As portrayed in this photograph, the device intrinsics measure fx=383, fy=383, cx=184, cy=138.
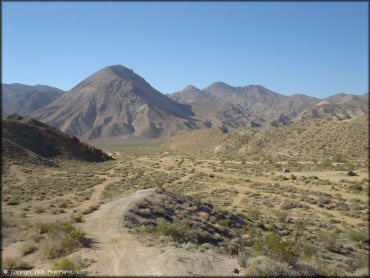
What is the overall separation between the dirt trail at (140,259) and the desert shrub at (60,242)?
638 mm

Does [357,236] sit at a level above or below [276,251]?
below

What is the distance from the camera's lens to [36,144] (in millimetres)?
63312

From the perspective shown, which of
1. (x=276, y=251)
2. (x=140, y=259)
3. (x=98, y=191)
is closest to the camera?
(x=140, y=259)

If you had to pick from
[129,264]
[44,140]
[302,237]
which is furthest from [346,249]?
[44,140]

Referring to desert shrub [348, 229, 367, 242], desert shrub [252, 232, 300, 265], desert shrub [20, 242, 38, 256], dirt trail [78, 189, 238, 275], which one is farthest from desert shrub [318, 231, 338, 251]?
desert shrub [20, 242, 38, 256]

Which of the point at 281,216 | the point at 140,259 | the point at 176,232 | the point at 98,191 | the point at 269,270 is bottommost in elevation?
the point at 98,191

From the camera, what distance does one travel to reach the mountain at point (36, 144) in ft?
178

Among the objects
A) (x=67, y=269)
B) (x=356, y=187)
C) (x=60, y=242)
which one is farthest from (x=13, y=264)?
(x=356, y=187)

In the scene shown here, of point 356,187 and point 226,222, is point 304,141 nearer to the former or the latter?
point 356,187

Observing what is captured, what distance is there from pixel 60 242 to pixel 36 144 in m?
51.7

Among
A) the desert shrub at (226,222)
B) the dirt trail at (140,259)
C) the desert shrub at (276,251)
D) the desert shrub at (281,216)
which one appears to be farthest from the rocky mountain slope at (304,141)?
the dirt trail at (140,259)

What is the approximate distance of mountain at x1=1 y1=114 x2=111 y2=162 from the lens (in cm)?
5422

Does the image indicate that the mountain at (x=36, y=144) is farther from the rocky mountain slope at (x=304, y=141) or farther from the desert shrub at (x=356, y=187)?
the desert shrub at (x=356, y=187)

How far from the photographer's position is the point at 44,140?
67.6 m
